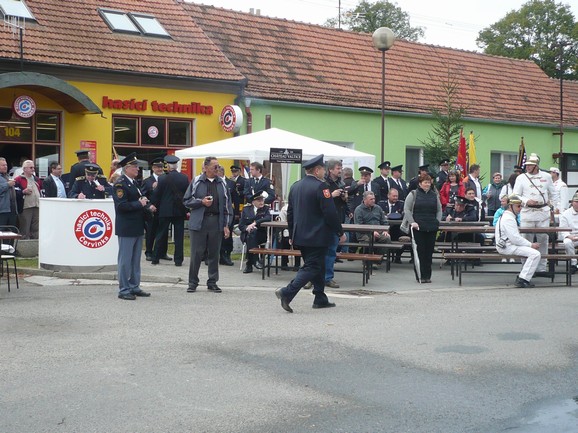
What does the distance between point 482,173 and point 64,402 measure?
84.5 feet

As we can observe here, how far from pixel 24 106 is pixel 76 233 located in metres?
7.32

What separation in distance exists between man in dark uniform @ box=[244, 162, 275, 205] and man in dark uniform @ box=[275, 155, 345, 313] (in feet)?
16.5

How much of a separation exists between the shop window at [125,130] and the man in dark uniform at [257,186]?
649cm

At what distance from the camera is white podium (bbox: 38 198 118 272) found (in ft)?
47.2

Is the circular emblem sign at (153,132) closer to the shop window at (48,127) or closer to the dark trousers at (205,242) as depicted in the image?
the shop window at (48,127)

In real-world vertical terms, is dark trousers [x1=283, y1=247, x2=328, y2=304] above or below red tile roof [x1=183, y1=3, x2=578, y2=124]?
below

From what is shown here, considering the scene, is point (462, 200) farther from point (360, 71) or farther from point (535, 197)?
point (360, 71)

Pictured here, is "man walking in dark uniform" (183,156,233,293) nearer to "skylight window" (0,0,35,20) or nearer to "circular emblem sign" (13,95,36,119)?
"circular emblem sign" (13,95,36,119)

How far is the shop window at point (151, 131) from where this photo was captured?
22.9 meters

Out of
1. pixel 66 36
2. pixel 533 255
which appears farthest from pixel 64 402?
pixel 66 36

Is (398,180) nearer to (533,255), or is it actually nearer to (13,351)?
(533,255)

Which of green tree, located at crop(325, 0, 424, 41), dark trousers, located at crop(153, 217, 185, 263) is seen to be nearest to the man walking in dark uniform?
dark trousers, located at crop(153, 217, 185, 263)

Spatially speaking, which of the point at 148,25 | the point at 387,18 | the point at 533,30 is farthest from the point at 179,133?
the point at 387,18

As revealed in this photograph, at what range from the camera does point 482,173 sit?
1217 inches
